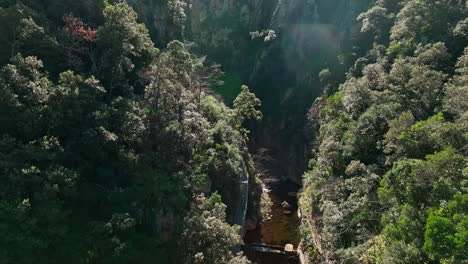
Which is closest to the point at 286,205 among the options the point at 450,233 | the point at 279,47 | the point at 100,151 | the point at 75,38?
the point at 100,151

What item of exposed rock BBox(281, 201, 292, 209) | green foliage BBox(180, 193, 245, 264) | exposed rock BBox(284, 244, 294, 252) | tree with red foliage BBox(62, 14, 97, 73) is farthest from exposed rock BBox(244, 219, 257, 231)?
tree with red foliage BBox(62, 14, 97, 73)

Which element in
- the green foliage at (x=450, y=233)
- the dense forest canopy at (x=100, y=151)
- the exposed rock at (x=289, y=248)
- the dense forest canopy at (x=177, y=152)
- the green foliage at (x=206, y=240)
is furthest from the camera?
the exposed rock at (x=289, y=248)

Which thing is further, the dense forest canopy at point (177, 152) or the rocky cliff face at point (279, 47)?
the rocky cliff face at point (279, 47)

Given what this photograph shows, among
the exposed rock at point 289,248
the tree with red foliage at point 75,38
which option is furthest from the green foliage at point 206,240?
the tree with red foliage at point 75,38

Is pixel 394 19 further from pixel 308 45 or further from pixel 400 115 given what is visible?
pixel 400 115

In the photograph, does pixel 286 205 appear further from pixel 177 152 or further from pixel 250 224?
pixel 177 152

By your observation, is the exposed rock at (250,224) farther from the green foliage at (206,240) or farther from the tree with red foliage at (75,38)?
the tree with red foliage at (75,38)
